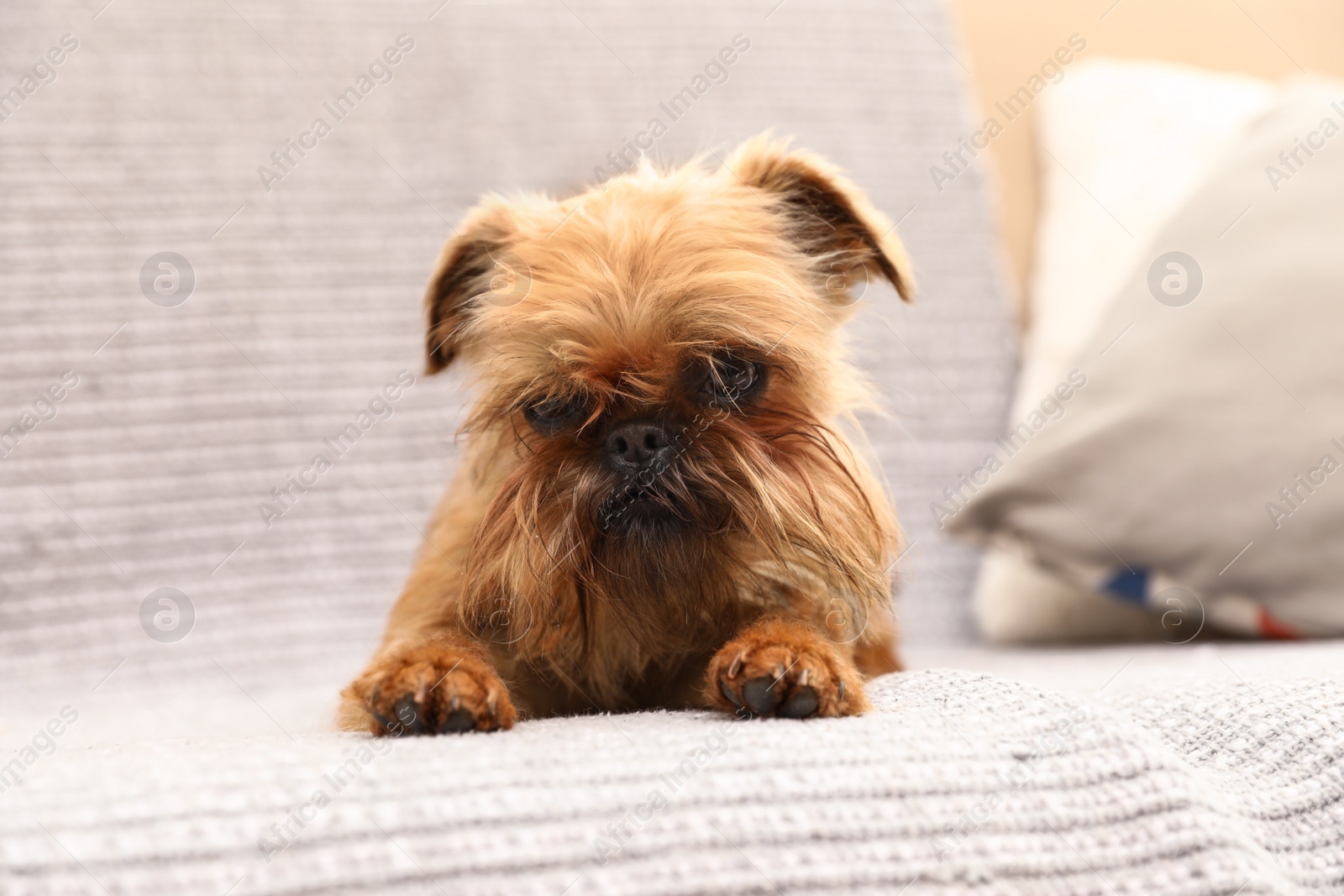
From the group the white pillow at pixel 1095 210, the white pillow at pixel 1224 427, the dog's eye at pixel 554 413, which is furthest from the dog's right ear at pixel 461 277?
the white pillow at pixel 1095 210

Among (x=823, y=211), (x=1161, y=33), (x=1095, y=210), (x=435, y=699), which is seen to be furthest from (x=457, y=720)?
(x=1161, y=33)

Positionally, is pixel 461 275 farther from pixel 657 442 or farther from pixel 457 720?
pixel 457 720

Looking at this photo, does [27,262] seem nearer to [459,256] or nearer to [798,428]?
[459,256]

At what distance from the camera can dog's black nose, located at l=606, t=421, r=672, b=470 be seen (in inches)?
54.0

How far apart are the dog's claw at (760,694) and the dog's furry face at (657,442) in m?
0.23

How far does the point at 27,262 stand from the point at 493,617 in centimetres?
161

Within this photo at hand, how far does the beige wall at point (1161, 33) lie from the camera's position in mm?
3043

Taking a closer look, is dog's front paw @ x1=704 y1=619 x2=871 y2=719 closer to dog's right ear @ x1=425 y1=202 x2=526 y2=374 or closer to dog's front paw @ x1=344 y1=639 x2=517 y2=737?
dog's front paw @ x1=344 y1=639 x2=517 y2=737

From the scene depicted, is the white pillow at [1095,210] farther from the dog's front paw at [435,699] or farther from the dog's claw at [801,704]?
the dog's front paw at [435,699]

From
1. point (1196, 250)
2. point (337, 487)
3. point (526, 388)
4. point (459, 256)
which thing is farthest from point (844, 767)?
point (337, 487)

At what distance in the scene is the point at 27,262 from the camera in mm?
2400

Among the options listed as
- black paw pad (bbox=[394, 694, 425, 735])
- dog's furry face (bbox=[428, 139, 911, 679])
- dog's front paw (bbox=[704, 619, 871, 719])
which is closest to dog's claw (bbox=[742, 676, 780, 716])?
dog's front paw (bbox=[704, 619, 871, 719])

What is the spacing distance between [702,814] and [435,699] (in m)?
0.38

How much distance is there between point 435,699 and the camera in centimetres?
121
